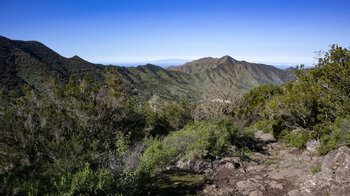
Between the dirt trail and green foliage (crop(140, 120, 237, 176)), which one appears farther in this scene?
green foliage (crop(140, 120, 237, 176))

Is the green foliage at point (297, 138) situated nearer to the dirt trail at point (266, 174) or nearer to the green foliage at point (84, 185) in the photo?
the dirt trail at point (266, 174)

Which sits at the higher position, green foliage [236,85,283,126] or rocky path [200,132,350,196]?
A: green foliage [236,85,283,126]

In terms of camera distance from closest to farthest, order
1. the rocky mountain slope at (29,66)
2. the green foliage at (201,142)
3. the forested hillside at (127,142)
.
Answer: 1. the forested hillside at (127,142)
2. the green foliage at (201,142)
3. the rocky mountain slope at (29,66)

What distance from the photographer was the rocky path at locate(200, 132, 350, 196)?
19.9 feet

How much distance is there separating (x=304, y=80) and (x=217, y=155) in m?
6.57

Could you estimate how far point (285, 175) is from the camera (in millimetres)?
8039

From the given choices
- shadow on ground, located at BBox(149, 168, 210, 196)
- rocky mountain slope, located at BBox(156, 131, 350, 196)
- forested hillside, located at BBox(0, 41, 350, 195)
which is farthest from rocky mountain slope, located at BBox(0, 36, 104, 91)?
rocky mountain slope, located at BBox(156, 131, 350, 196)

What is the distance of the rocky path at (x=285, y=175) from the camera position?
19.9ft

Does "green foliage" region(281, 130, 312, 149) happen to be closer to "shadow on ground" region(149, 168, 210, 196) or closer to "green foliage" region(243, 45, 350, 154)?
"green foliage" region(243, 45, 350, 154)

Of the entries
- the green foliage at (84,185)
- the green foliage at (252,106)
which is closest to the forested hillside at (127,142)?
the green foliage at (84,185)

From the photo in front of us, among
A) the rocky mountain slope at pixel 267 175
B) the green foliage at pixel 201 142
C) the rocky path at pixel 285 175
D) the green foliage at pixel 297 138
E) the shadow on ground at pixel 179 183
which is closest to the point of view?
the rocky path at pixel 285 175

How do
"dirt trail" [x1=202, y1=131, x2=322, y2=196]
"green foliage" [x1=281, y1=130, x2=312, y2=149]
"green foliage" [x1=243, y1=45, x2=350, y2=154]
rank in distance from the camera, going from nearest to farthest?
1. "dirt trail" [x1=202, y1=131, x2=322, y2=196]
2. "green foliage" [x1=243, y1=45, x2=350, y2=154]
3. "green foliage" [x1=281, y1=130, x2=312, y2=149]

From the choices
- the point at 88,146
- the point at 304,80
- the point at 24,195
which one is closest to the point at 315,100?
the point at 304,80

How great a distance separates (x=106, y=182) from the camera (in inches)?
197
